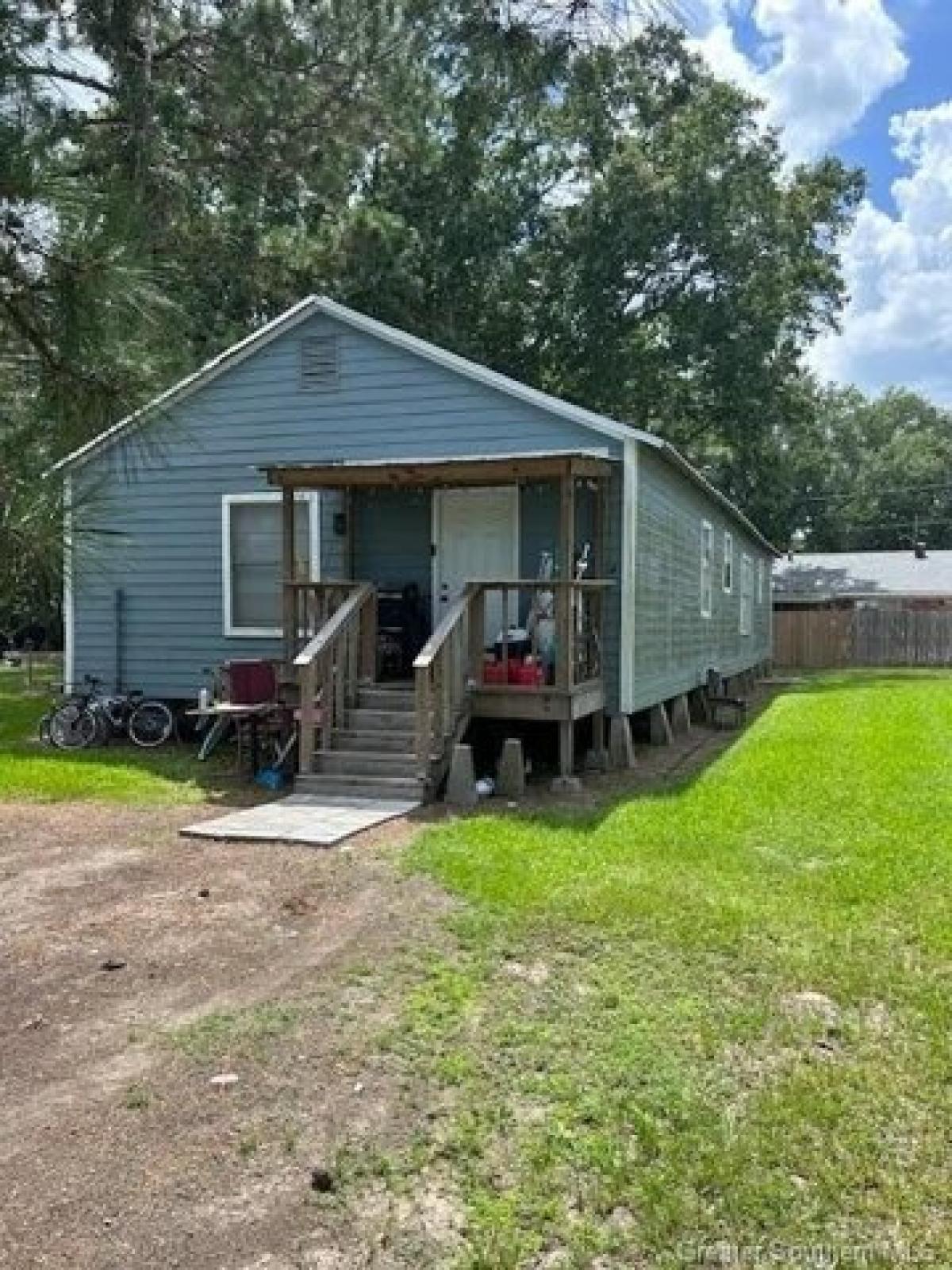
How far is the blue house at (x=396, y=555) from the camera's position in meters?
9.02

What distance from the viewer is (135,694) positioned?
11.9m

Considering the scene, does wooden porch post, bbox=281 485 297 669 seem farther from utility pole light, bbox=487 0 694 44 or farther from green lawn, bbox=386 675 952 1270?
utility pole light, bbox=487 0 694 44

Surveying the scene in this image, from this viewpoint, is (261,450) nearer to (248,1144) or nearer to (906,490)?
(248,1144)

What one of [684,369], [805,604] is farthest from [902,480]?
[684,369]

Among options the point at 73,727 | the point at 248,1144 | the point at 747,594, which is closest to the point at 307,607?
the point at 73,727

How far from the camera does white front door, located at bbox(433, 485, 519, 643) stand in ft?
36.3

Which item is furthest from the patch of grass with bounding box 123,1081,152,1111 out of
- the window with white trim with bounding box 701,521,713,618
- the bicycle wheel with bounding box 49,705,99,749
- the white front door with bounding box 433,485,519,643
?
the window with white trim with bounding box 701,521,713,618

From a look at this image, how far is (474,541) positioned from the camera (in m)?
11.2

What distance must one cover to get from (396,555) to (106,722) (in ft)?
11.3

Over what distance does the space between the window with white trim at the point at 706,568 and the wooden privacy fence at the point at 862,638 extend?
13791 millimetres

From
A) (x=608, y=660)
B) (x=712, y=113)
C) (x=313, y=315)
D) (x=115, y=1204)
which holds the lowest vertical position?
(x=115, y=1204)

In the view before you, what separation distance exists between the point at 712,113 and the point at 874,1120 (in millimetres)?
23210

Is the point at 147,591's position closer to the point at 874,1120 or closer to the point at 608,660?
the point at 608,660

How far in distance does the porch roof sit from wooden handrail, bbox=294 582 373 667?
0.98 m
